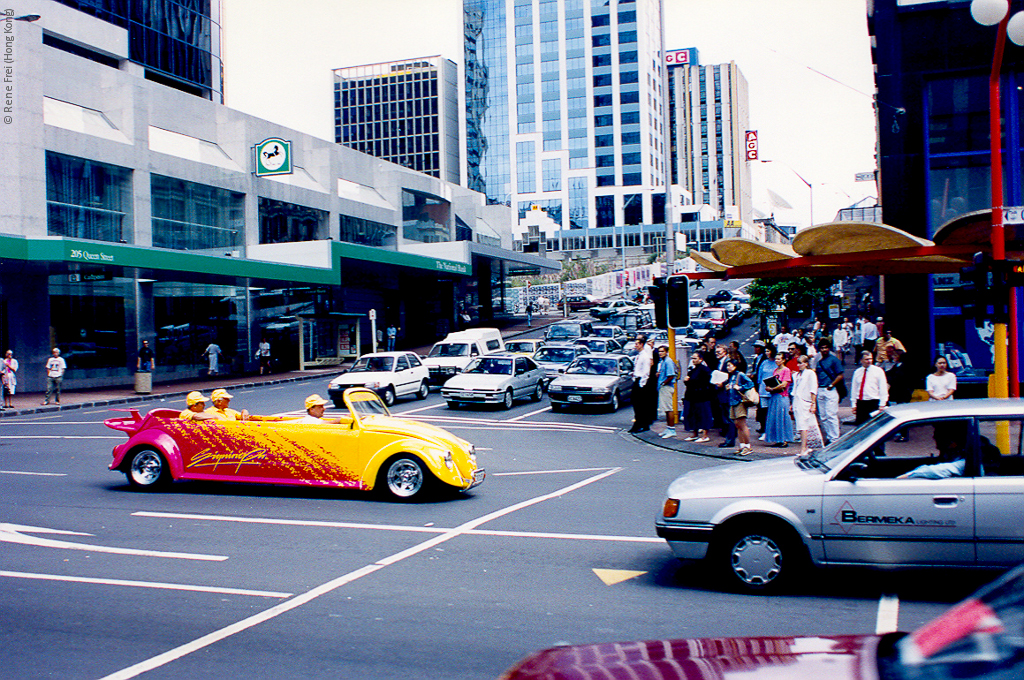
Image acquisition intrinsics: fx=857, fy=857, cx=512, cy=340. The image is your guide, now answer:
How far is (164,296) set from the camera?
3550 cm

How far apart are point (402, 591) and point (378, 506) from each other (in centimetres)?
371

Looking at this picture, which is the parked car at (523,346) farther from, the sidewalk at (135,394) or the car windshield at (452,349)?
the sidewalk at (135,394)

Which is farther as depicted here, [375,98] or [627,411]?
[375,98]

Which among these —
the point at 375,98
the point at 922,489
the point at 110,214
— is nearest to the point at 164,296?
the point at 110,214

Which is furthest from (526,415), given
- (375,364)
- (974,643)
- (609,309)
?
(609,309)

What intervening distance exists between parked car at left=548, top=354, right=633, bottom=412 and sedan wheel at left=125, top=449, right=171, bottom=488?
485 inches

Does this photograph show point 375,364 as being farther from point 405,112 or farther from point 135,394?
point 405,112

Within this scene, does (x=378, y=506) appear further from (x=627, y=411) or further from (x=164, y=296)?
(x=164, y=296)

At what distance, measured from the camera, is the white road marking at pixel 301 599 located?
543 centimetres

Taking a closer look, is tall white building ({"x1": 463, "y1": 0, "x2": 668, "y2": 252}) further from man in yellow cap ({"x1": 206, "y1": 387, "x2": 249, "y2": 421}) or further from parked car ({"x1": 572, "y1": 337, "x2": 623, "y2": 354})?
man in yellow cap ({"x1": 206, "y1": 387, "x2": 249, "y2": 421})

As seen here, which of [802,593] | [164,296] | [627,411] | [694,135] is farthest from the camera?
[694,135]

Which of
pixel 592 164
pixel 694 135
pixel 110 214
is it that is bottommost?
pixel 110 214

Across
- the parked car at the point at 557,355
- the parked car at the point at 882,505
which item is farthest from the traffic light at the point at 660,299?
the parked car at the point at 882,505

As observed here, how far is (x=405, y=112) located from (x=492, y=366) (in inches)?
4459
